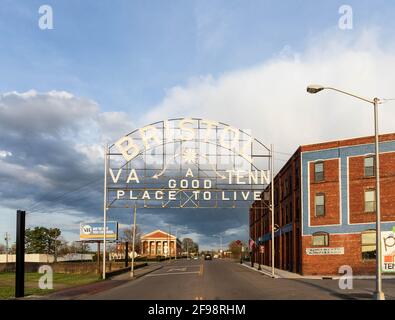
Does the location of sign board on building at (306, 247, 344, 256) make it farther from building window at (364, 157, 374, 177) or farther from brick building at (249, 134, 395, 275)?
building window at (364, 157, 374, 177)

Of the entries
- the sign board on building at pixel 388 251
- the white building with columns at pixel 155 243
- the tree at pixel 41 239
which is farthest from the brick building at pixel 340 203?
the white building with columns at pixel 155 243

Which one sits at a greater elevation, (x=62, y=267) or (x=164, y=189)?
(x=164, y=189)

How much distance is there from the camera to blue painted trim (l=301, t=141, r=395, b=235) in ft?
145

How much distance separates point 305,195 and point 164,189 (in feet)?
43.9

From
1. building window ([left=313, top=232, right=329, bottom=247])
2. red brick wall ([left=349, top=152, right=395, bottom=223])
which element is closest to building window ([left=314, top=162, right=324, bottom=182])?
red brick wall ([left=349, top=152, right=395, bottom=223])

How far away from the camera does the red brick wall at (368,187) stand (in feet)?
143

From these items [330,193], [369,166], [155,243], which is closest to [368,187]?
[369,166]

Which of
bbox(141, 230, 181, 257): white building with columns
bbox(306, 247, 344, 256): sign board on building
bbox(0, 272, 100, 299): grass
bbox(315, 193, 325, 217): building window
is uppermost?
bbox(315, 193, 325, 217): building window

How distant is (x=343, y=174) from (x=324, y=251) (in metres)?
7.21

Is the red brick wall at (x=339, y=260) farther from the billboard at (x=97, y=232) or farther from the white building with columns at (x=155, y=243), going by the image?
the white building with columns at (x=155, y=243)

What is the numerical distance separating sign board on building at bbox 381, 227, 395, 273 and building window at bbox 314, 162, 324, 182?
748 centimetres
